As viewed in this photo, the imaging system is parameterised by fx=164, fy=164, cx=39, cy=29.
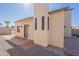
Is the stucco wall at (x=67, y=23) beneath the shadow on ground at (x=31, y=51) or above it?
above

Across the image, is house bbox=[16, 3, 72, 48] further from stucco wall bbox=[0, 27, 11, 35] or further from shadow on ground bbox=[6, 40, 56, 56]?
stucco wall bbox=[0, 27, 11, 35]

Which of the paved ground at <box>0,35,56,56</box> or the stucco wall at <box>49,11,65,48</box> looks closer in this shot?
the paved ground at <box>0,35,56,56</box>

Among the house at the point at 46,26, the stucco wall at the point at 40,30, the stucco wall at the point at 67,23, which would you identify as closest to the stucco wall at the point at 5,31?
the house at the point at 46,26

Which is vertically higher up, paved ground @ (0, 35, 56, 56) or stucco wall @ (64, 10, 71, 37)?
stucco wall @ (64, 10, 71, 37)

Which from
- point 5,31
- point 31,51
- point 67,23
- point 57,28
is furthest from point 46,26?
point 5,31

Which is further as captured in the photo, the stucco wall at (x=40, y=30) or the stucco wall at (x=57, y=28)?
the stucco wall at (x=57, y=28)

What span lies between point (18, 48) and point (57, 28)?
52.5 inches

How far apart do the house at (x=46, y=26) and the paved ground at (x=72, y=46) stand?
0.51ft

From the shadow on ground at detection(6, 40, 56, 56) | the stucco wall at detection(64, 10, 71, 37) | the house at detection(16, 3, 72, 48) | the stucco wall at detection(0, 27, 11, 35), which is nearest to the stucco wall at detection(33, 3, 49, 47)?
the house at detection(16, 3, 72, 48)

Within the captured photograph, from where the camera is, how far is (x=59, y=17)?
498 centimetres

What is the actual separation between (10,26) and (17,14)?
45cm

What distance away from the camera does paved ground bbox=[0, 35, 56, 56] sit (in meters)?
4.77

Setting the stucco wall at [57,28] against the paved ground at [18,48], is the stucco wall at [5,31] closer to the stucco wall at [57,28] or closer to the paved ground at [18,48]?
the paved ground at [18,48]

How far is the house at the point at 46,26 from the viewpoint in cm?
482
